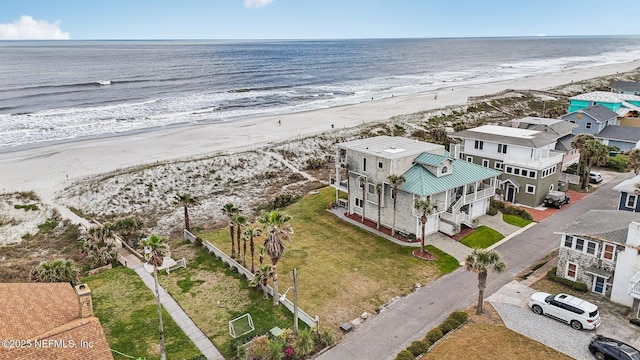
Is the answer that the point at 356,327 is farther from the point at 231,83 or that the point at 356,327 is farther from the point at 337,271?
the point at 231,83

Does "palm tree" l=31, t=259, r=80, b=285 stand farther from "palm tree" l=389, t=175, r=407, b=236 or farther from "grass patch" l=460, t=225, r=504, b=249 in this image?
"grass patch" l=460, t=225, r=504, b=249

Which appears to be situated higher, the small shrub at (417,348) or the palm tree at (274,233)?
the palm tree at (274,233)

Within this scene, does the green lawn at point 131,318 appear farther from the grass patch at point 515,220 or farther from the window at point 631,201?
the window at point 631,201

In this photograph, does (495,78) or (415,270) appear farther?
(495,78)

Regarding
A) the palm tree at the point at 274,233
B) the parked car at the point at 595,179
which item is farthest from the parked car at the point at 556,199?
the palm tree at the point at 274,233

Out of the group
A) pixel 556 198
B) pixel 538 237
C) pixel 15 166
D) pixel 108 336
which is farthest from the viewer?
pixel 15 166

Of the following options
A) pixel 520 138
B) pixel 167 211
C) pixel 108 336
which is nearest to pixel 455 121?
pixel 520 138
